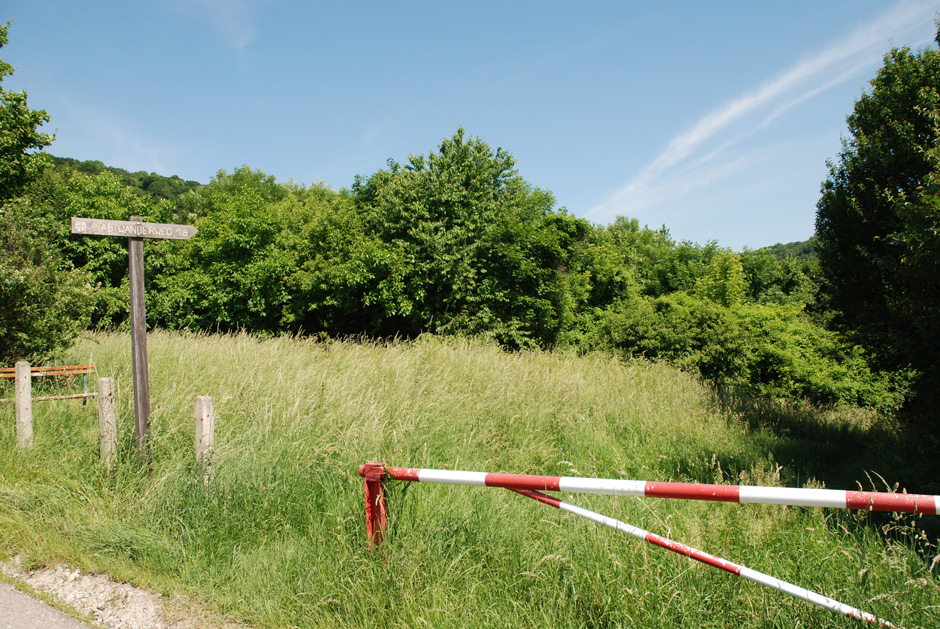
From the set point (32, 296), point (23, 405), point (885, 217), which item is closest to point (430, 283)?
point (32, 296)

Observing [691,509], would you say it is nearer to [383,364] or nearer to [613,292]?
[383,364]

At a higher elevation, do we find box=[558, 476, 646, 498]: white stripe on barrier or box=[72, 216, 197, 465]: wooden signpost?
box=[72, 216, 197, 465]: wooden signpost

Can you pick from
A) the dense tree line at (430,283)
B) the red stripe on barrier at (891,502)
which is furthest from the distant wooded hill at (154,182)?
the red stripe on barrier at (891,502)

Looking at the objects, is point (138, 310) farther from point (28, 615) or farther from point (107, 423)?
point (28, 615)

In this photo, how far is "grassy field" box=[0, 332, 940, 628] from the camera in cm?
260

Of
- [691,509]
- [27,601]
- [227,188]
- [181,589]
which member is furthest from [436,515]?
[227,188]

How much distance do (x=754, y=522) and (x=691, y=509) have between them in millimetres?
550

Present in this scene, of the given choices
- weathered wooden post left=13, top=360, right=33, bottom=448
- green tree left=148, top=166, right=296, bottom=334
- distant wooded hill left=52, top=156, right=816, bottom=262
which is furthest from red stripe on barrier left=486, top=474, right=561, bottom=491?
distant wooded hill left=52, top=156, right=816, bottom=262

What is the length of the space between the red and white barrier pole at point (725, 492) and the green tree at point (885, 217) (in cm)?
648

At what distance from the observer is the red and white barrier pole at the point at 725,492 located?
1.91 metres

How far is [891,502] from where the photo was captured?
1903 millimetres

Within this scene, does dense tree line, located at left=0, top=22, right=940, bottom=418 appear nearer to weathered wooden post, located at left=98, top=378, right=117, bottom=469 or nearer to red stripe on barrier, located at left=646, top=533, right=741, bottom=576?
weathered wooden post, located at left=98, top=378, right=117, bottom=469

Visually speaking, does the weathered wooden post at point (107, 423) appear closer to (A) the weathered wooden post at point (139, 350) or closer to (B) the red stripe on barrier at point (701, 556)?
(A) the weathered wooden post at point (139, 350)

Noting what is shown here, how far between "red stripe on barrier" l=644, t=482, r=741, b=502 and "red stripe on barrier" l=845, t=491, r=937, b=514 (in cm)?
40
